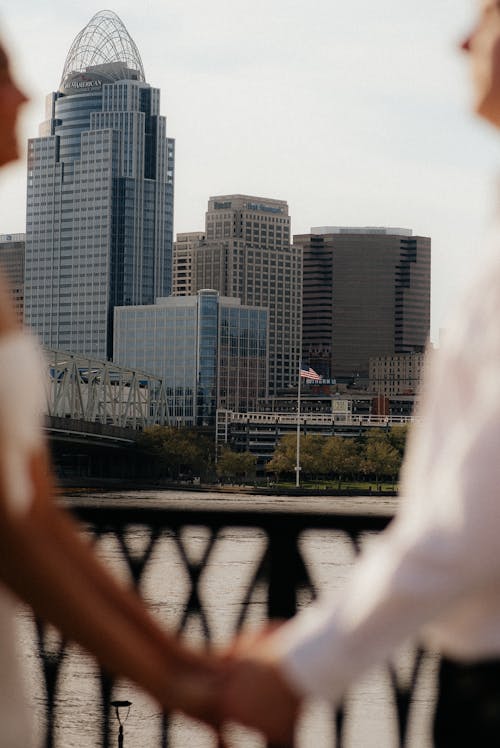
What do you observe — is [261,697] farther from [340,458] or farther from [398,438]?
[398,438]

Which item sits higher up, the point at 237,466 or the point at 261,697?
the point at 261,697

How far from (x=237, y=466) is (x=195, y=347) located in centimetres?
2769

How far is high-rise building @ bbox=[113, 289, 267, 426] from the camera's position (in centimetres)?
13925

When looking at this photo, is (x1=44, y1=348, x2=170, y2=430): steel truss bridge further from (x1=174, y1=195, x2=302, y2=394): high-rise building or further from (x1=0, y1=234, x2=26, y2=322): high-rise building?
(x1=174, y1=195, x2=302, y2=394): high-rise building

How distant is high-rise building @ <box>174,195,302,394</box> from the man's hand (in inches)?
7263

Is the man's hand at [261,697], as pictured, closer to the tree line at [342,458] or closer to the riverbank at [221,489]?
the riverbank at [221,489]

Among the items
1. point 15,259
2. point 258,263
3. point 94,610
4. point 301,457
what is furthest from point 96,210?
point 94,610

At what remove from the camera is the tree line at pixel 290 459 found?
110375 mm

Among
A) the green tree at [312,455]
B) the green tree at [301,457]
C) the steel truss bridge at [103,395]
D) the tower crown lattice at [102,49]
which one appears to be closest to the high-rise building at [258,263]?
the tower crown lattice at [102,49]

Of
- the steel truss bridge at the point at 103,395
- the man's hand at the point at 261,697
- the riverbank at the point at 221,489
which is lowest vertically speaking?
the riverbank at the point at 221,489

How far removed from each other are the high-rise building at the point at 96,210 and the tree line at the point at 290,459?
45.0 metres

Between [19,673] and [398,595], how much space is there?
593mm

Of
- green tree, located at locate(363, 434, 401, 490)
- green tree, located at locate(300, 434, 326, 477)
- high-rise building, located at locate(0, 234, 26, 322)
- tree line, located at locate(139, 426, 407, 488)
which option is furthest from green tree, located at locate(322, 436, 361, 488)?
high-rise building, located at locate(0, 234, 26, 322)

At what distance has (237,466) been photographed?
11425cm
